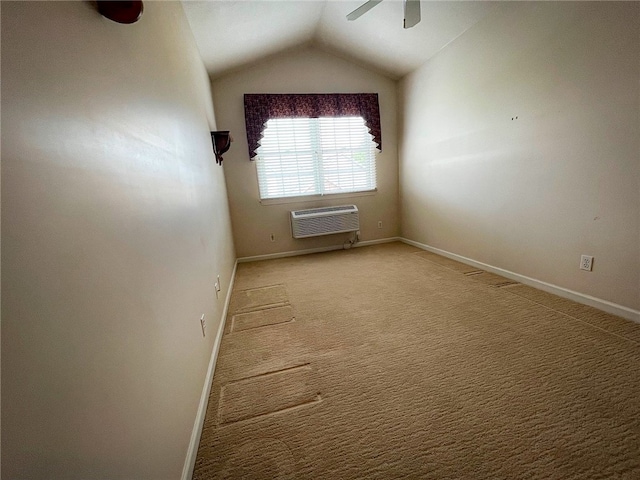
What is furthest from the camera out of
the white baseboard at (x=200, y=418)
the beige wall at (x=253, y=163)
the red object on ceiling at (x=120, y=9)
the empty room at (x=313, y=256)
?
the beige wall at (x=253, y=163)

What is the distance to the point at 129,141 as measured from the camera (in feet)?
2.91

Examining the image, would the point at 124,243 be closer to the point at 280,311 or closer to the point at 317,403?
the point at 317,403

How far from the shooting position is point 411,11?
1995mm

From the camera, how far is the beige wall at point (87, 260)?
16.9 inches

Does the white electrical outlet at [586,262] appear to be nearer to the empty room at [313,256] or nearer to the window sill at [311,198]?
the empty room at [313,256]

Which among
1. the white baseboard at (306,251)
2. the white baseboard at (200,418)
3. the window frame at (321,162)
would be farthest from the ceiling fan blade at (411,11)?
the white baseboard at (306,251)

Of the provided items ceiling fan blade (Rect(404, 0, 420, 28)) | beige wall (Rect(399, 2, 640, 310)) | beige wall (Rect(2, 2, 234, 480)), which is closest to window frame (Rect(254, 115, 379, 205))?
beige wall (Rect(399, 2, 640, 310))

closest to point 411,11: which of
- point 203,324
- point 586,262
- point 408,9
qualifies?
point 408,9

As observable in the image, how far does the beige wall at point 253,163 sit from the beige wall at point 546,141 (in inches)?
35.9

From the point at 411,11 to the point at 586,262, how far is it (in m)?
2.35

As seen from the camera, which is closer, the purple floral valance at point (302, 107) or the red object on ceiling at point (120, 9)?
the red object on ceiling at point (120, 9)

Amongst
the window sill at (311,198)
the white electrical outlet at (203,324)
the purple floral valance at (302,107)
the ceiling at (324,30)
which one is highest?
the ceiling at (324,30)

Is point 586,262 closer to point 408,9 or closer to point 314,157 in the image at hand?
point 408,9

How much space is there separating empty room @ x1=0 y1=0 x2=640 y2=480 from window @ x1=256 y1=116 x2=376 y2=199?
42 mm
